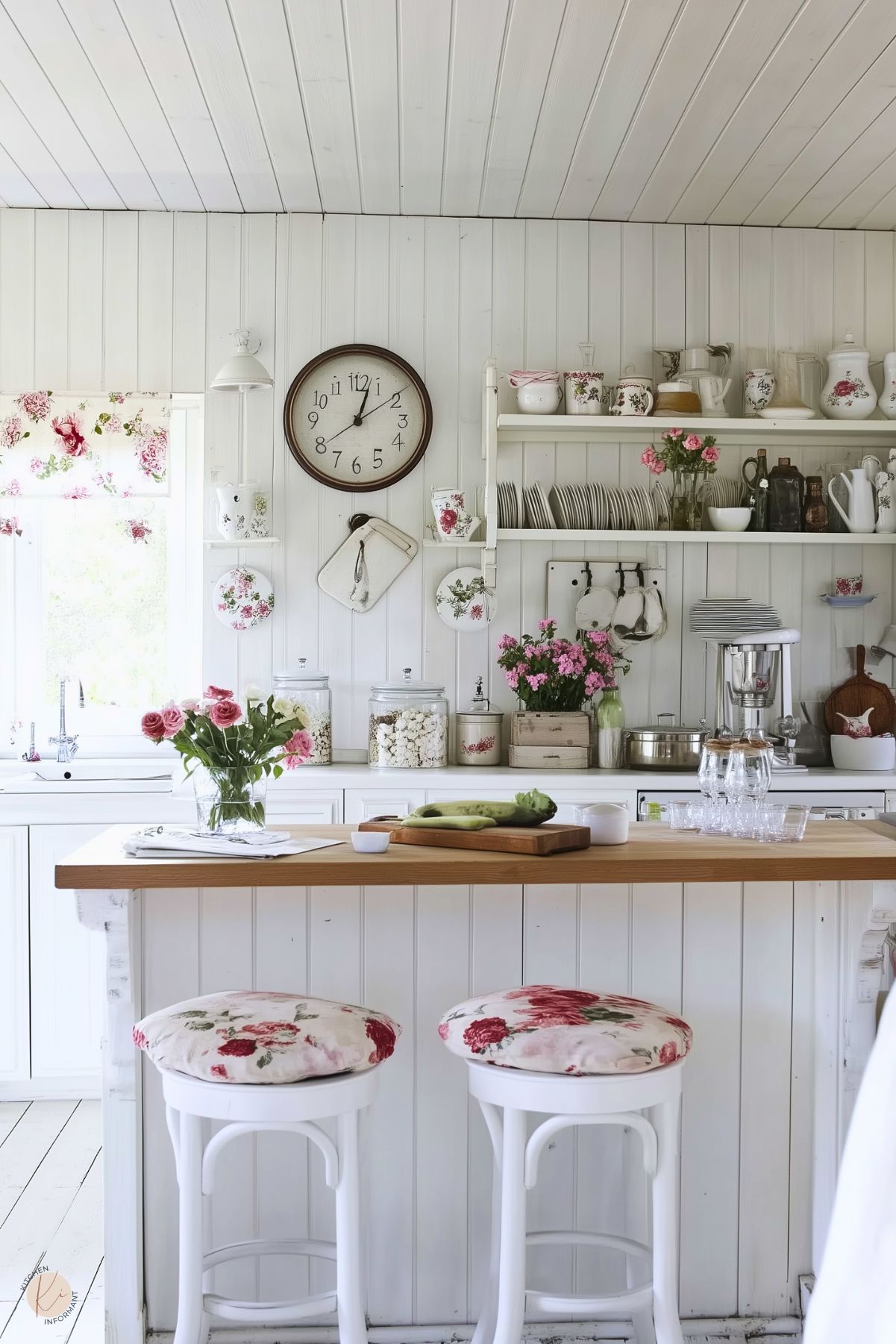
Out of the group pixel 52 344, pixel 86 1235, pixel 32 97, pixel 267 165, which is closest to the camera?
pixel 86 1235

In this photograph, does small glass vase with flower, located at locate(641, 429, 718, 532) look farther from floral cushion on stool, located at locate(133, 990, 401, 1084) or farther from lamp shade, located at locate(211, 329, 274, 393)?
floral cushion on stool, located at locate(133, 990, 401, 1084)

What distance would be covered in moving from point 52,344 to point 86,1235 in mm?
2585

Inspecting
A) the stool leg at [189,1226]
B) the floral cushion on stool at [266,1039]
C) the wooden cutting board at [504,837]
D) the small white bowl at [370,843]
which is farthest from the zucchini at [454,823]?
the stool leg at [189,1226]

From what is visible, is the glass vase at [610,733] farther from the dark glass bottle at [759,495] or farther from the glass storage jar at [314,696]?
the glass storage jar at [314,696]

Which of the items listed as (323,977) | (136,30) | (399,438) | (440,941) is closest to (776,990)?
(440,941)

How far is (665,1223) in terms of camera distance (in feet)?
5.51

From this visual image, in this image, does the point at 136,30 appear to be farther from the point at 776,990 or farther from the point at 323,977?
the point at 776,990

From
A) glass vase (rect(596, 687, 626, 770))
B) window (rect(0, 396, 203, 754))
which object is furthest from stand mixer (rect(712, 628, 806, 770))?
window (rect(0, 396, 203, 754))

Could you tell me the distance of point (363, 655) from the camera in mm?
3684

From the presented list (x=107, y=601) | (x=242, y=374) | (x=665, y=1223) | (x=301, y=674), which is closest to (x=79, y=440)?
(x=107, y=601)

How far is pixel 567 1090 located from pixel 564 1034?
0.07 meters

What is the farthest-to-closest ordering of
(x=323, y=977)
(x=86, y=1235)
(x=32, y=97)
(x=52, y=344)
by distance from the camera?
(x=52, y=344) → (x=32, y=97) → (x=86, y=1235) → (x=323, y=977)

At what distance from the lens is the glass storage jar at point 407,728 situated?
11.3 feet

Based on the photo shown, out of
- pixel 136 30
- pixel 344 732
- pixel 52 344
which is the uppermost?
pixel 136 30
